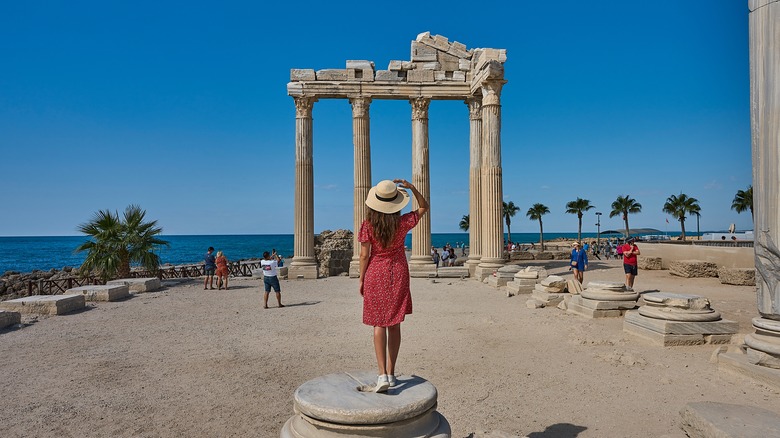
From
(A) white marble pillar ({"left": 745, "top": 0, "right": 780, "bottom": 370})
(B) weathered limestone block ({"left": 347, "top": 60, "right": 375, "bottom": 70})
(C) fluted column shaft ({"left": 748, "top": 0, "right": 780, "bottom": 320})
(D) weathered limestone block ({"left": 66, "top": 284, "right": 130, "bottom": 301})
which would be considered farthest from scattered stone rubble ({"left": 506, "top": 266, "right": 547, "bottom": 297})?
(D) weathered limestone block ({"left": 66, "top": 284, "right": 130, "bottom": 301})

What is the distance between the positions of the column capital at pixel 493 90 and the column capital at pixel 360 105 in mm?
5545

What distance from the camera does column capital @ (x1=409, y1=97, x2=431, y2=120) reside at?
74.1 feet

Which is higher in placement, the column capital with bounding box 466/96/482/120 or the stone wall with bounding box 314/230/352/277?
the column capital with bounding box 466/96/482/120

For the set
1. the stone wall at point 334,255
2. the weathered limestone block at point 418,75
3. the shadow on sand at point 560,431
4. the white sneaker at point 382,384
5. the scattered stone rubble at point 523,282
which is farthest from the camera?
the stone wall at point 334,255

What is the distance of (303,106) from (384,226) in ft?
63.1

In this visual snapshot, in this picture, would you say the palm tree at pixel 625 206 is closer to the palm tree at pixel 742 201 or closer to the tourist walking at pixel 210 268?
the palm tree at pixel 742 201

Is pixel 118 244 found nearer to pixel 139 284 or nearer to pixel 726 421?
pixel 139 284

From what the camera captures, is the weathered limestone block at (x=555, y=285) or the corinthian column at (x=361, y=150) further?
the corinthian column at (x=361, y=150)

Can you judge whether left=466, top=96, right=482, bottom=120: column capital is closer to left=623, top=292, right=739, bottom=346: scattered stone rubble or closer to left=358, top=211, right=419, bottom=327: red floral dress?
left=623, top=292, right=739, bottom=346: scattered stone rubble

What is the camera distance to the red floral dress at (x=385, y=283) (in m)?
4.27

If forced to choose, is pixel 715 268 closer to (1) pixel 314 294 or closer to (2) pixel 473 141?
(2) pixel 473 141

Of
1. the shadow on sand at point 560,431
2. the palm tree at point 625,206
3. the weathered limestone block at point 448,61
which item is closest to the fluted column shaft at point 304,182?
the weathered limestone block at point 448,61

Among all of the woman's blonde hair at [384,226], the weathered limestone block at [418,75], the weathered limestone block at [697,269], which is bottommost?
the weathered limestone block at [697,269]

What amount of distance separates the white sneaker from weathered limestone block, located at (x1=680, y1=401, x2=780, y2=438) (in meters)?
2.91
